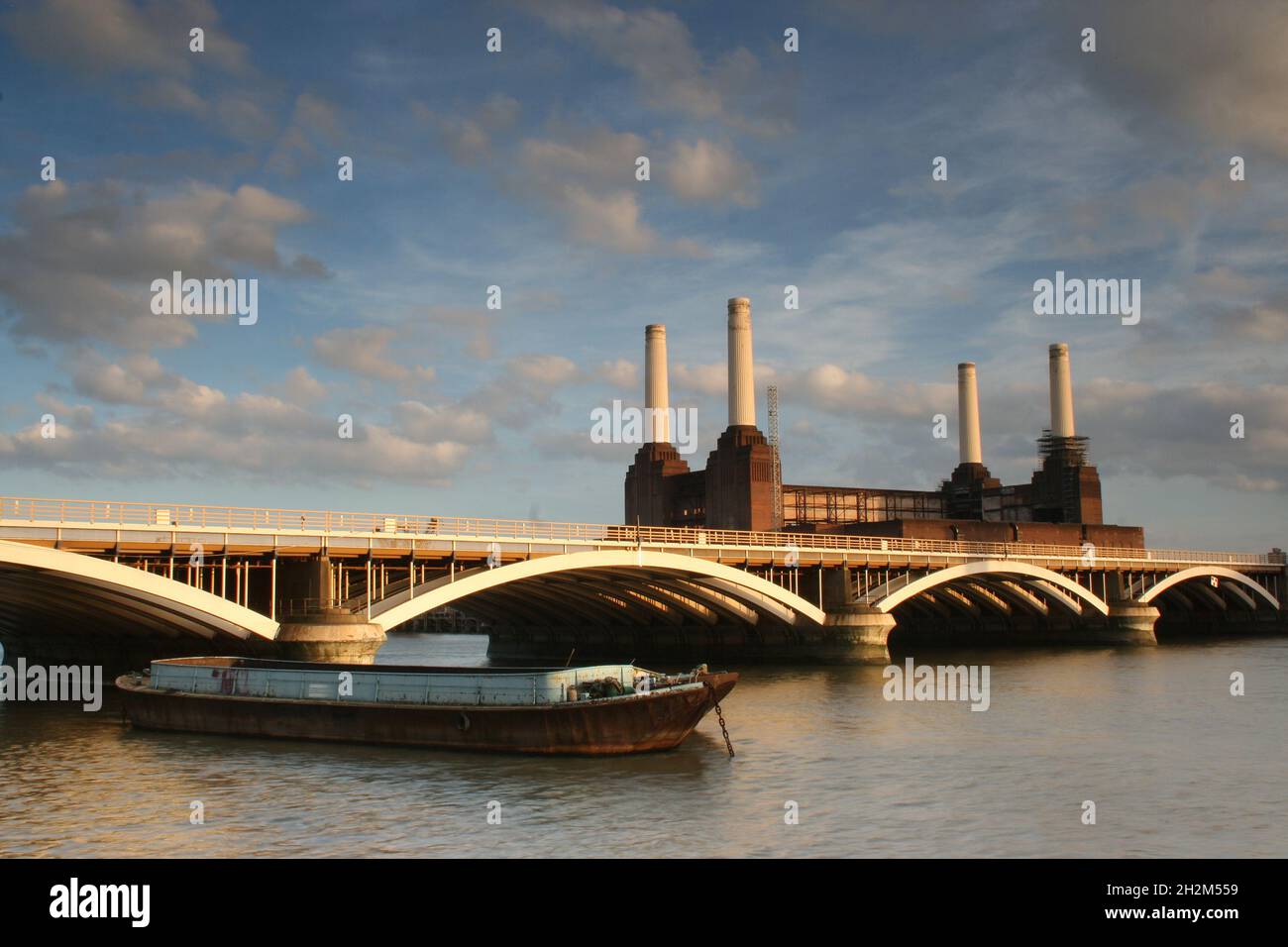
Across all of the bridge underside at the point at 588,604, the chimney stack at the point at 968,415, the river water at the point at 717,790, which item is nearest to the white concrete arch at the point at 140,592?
the bridge underside at the point at 588,604

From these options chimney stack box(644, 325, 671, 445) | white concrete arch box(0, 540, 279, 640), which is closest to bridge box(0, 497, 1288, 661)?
white concrete arch box(0, 540, 279, 640)

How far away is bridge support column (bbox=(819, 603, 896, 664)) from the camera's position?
68.2 m

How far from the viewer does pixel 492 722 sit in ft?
109

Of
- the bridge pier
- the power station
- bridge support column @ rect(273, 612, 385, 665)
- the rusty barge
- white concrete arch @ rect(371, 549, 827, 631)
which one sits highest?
the power station

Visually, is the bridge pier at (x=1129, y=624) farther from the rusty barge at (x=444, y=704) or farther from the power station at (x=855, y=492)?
the rusty barge at (x=444, y=704)

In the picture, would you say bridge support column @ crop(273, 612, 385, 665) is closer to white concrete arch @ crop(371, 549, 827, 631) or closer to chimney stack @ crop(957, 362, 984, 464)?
white concrete arch @ crop(371, 549, 827, 631)

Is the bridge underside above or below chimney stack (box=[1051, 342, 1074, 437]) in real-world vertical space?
below

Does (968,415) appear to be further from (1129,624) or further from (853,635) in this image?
(853,635)

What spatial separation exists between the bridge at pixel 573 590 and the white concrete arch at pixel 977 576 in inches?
8.8

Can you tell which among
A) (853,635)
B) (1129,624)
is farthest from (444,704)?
(1129,624)

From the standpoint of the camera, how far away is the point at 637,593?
69.7m

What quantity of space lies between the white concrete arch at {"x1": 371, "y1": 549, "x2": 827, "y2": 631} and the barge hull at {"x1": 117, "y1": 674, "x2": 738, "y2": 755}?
887 cm
